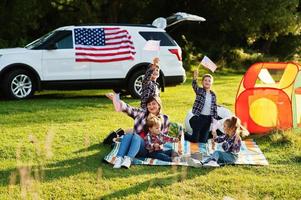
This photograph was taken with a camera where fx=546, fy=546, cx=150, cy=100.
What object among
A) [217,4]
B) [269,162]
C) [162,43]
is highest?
[217,4]

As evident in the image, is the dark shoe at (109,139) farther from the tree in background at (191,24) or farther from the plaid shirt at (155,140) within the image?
the tree in background at (191,24)

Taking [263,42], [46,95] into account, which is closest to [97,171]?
[46,95]

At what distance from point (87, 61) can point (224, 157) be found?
6.18 m

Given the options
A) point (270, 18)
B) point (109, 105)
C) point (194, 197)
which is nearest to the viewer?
point (194, 197)

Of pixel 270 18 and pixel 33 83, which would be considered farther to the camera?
pixel 270 18

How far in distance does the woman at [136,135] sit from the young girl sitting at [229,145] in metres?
0.89

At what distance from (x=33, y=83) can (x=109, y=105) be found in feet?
6.21

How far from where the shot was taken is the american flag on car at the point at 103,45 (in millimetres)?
12540

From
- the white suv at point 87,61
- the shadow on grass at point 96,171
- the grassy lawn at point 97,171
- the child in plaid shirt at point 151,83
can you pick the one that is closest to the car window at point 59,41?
the white suv at point 87,61

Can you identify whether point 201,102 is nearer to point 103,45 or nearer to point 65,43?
point 103,45

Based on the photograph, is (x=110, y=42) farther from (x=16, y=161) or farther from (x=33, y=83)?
(x=16, y=161)

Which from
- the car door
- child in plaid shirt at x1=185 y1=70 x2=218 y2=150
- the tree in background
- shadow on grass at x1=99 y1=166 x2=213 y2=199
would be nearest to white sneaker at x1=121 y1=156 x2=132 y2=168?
shadow on grass at x1=99 y1=166 x2=213 y2=199

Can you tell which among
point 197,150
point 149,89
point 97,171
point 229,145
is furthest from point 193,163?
point 149,89

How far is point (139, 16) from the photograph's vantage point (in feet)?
81.4
